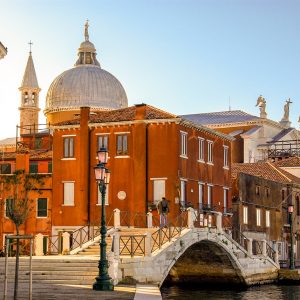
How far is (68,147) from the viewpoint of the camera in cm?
4484

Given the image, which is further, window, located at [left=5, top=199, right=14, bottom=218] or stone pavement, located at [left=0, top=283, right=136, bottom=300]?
window, located at [left=5, top=199, right=14, bottom=218]

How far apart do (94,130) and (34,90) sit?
3423cm

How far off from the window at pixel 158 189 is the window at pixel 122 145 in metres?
2.46

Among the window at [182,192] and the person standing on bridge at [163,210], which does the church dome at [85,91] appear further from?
the person standing on bridge at [163,210]

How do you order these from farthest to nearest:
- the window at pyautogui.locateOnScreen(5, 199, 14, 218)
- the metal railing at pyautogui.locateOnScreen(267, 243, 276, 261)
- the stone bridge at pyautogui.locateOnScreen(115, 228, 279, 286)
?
the metal railing at pyautogui.locateOnScreen(267, 243, 276, 261)
the window at pyautogui.locateOnScreen(5, 199, 14, 218)
the stone bridge at pyautogui.locateOnScreen(115, 228, 279, 286)

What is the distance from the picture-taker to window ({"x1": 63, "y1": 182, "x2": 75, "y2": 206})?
44.5m

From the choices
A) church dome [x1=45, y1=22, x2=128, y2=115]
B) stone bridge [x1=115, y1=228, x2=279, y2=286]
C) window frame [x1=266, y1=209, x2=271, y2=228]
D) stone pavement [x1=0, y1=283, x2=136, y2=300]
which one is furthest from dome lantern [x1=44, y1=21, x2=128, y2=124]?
stone pavement [x1=0, y1=283, x2=136, y2=300]

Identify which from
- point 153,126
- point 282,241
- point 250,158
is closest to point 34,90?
point 250,158

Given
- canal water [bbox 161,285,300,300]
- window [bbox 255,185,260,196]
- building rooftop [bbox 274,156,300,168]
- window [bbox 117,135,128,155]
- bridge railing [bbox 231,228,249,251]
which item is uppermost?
building rooftop [bbox 274,156,300,168]

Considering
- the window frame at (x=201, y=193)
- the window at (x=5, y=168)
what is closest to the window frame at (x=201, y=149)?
the window frame at (x=201, y=193)

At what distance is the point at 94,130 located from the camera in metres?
44.0

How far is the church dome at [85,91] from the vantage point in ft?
216

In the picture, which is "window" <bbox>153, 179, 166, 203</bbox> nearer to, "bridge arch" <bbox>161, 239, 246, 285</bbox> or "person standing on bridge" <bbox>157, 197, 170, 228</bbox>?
"person standing on bridge" <bbox>157, 197, 170, 228</bbox>

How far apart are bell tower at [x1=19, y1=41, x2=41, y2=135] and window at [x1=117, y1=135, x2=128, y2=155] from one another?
3384cm
